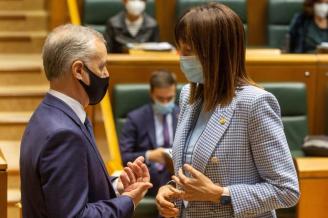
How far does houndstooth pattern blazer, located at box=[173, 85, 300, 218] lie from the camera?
1558 mm

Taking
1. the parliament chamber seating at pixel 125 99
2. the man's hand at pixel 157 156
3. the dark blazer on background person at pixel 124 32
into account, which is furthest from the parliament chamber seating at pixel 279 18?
the man's hand at pixel 157 156

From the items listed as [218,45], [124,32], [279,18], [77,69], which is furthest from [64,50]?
[279,18]

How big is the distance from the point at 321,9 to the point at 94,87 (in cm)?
351

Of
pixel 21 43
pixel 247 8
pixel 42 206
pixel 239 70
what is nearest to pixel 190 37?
pixel 239 70

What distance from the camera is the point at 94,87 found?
1530mm

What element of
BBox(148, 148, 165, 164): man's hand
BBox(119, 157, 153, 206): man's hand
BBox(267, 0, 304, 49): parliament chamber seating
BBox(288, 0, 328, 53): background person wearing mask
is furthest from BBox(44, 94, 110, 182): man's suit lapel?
BBox(267, 0, 304, 49): parliament chamber seating

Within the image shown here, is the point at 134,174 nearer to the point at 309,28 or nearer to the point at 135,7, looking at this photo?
the point at 135,7

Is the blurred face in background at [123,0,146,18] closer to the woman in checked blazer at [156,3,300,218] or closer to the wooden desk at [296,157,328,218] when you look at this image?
the wooden desk at [296,157,328,218]

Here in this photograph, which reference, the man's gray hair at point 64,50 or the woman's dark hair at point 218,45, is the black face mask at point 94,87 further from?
the woman's dark hair at point 218,45

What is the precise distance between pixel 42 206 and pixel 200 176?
0.34m

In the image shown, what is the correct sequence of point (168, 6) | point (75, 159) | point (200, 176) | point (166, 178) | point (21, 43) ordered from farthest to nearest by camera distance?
point (168, 6), point (21, 43), point (166, 178), point (200, 176), point (75, 159)

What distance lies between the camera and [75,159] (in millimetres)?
1441

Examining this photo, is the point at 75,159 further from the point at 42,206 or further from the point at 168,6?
the point at 168,6

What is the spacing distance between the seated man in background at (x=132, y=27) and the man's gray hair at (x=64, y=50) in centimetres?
311
